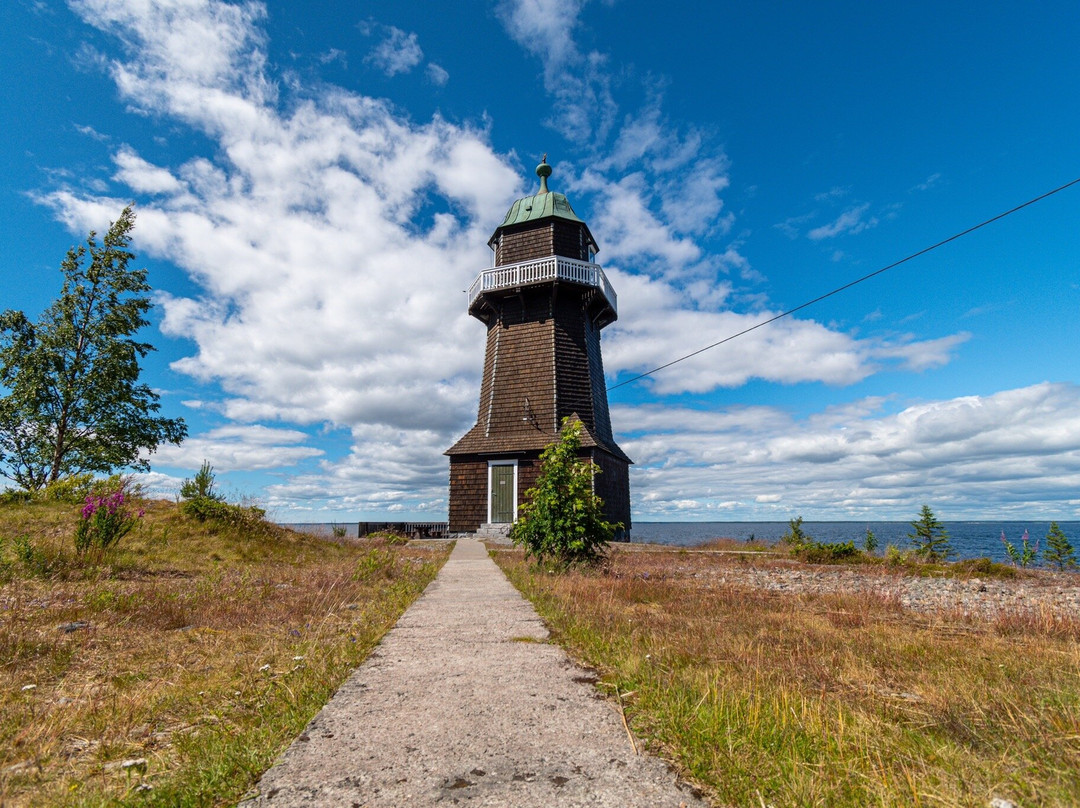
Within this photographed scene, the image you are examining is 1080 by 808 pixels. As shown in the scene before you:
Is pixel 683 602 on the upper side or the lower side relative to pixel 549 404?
lower

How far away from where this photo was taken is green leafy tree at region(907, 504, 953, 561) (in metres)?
16.6

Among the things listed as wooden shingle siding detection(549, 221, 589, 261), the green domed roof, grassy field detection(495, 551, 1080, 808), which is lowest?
grassy field detection(495, 551, 1080, 808)

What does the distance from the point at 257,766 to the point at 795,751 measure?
2.14 meters

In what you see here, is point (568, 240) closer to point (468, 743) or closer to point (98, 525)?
point (98, 525)

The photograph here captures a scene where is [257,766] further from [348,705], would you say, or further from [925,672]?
[925,672]

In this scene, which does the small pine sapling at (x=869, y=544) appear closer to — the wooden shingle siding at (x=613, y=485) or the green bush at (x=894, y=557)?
the green bush at (x=894, y=557)

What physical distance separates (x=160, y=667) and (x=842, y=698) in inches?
184

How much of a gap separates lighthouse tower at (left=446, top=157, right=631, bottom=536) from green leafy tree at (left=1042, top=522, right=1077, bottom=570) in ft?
44.8

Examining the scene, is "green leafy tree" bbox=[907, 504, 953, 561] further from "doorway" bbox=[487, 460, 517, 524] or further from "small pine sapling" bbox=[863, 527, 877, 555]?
"doorway" bbox=[487, 460, 517, 524]

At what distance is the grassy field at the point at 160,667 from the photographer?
2.07 m

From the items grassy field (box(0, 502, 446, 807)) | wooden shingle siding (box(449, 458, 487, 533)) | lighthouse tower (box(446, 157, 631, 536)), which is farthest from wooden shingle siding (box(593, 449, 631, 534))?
grassy field (box(0, 502, 446, 807))

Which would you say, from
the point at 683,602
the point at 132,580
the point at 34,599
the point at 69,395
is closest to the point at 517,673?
the point at 683,602

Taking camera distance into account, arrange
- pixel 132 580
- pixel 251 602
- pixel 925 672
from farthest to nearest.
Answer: pixel 132 580, pixel 251 602, pixel 925 672

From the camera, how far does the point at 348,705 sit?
2.67m
